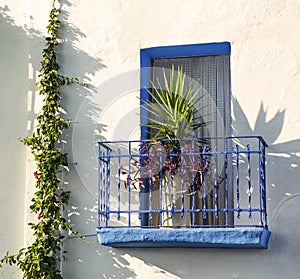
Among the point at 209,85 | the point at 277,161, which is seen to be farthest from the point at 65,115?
the point at 277,161

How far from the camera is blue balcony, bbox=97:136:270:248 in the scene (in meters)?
9.13

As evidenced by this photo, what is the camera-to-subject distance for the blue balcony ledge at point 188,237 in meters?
8.96

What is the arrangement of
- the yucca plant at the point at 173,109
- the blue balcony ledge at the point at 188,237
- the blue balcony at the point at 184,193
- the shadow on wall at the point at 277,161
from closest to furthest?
1. the blue balcony ledge at the point at 188,237
2. the blue balcony at the point at 184,193
3. the shadow on wall at the point at 277,161
4. the yucca plant at the point at 173,109

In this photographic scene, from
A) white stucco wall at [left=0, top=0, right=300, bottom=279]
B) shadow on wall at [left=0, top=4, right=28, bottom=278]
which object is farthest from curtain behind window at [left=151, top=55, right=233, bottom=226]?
shadow on wall at [left=0, top=4, right=28, bottom=278]

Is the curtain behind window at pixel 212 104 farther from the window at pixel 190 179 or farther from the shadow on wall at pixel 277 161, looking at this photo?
the shadow on wall at pixel 277 161

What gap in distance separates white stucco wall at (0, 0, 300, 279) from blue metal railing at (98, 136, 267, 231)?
169mm

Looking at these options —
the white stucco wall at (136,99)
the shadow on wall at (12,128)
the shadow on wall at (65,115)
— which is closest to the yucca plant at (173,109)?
the white stucco wall at (136,99)

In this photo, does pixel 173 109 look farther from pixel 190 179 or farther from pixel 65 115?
pixel 65 115

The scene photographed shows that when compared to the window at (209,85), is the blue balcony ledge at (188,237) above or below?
below

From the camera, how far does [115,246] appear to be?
31.2 ft

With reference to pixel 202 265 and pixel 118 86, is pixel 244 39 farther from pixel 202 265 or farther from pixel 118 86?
pixel 202 265

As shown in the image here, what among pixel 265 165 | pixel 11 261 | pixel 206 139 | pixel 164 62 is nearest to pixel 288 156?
pixel 265 165

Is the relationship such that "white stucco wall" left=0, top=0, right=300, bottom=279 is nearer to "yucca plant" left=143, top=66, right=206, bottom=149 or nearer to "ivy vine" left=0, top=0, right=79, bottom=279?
"ivy vine" left=0, top=0, right=79, bottom=279

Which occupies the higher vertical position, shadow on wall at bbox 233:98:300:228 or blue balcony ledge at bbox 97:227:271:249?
shadow on wall at bbox 233:98:300:228
